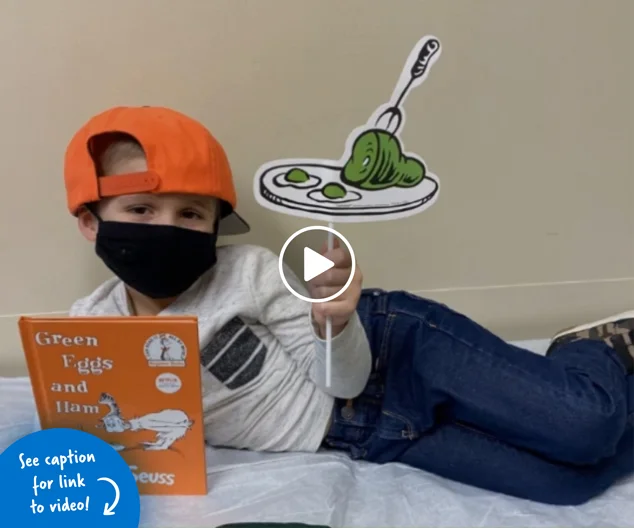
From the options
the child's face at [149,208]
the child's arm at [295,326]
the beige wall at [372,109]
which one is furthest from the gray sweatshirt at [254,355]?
the beige wall at [372,109]

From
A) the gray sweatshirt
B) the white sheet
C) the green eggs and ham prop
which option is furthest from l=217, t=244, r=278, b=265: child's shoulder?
the white sheet

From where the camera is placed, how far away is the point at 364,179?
667 millimetres

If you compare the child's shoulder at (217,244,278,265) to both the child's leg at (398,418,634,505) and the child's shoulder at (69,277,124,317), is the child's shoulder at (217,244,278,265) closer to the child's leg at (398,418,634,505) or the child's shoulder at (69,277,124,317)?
the child's shoulder at (69,277,124,317)

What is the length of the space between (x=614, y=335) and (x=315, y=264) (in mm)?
457

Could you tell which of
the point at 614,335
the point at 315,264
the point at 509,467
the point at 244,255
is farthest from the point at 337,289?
the point at 614,335

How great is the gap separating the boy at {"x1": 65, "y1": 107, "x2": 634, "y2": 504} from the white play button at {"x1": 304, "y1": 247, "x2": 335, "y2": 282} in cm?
1

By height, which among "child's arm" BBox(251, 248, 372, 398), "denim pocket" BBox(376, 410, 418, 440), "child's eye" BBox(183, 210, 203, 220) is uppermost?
"child's eye" BBox(183, 210, 203, 220)

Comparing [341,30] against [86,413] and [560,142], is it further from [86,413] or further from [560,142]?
[86,413]

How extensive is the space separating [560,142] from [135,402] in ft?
2.49

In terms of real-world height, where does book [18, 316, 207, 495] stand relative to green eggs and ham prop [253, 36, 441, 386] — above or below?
below

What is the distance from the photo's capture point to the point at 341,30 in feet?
2.98

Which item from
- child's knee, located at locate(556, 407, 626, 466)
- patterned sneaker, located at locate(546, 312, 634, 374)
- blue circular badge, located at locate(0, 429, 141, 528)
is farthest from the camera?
patterned sneaker, located at locate(546, 312, 634, 374)

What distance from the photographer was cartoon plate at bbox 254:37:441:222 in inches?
26.1

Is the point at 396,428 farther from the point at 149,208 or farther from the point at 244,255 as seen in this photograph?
the point at 149,208
